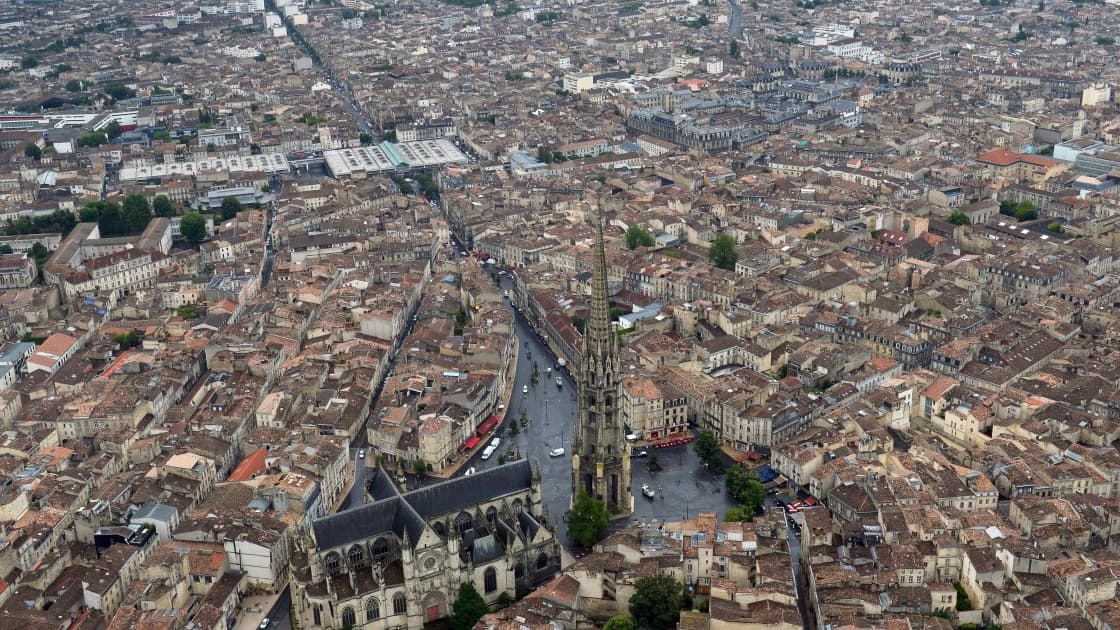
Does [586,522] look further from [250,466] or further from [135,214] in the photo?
[135,214]

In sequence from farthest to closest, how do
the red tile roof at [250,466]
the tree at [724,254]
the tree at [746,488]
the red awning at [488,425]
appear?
the tree at [724,254] < the red awning at [488,425] < the red tile roof at [250,466] < the tree at [746,488]

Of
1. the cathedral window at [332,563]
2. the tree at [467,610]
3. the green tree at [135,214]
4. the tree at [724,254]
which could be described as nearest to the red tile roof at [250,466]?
the cathedral window at [332,563]

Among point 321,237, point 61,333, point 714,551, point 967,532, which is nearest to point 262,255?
point 321,237

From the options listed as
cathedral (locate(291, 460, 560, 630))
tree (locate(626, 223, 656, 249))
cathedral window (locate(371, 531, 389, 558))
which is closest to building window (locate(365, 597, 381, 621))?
Result: cathedral (locate(291, 460, 560, 630))

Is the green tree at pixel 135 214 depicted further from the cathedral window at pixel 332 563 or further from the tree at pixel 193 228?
the cathedral window at pixel 332 563

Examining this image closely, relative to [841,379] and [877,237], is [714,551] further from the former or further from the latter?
[877,237]

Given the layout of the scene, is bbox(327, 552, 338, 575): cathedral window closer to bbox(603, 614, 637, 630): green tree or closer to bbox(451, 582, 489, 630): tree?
bbox(451, 582, 489, 630): tree
